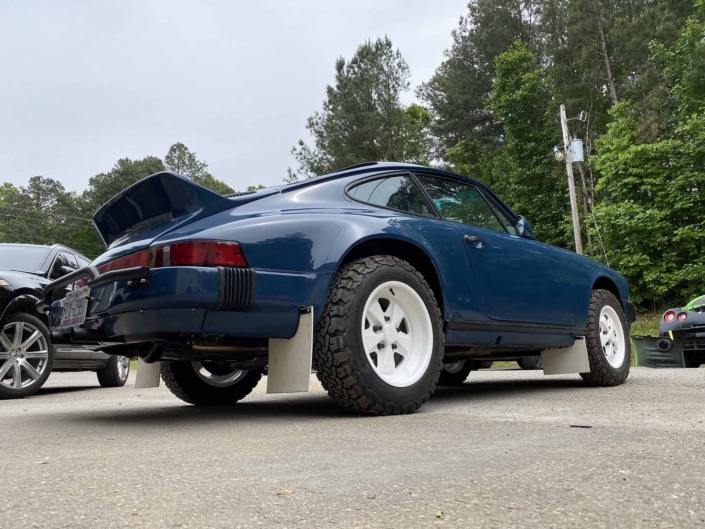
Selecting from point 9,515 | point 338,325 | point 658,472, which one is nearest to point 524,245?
point 338,325

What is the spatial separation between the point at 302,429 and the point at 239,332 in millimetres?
537

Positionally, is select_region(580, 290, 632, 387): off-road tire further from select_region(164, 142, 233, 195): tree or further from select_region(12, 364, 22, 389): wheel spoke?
select_region(164, 142, 233, 195): tree

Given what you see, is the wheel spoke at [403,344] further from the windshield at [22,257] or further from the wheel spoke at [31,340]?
the windshield at [22,257]

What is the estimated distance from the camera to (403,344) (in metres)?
3.66

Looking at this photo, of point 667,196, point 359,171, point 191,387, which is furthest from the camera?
point 667,196

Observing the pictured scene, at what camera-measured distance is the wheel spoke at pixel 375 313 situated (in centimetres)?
353

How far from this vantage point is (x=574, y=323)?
5.07 metres

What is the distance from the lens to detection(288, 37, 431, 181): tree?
34.3 meters

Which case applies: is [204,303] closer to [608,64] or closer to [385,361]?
[385,361]

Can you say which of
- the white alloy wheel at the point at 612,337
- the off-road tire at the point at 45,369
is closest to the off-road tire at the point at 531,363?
the white alloy wheel at the point at 612,337

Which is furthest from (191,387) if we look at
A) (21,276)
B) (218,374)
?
(21,276)

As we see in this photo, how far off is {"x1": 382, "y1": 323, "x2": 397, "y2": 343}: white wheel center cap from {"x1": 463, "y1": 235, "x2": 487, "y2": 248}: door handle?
86 cm

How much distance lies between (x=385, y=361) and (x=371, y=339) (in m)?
0.16

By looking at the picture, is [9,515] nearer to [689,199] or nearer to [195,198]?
[195,198]
